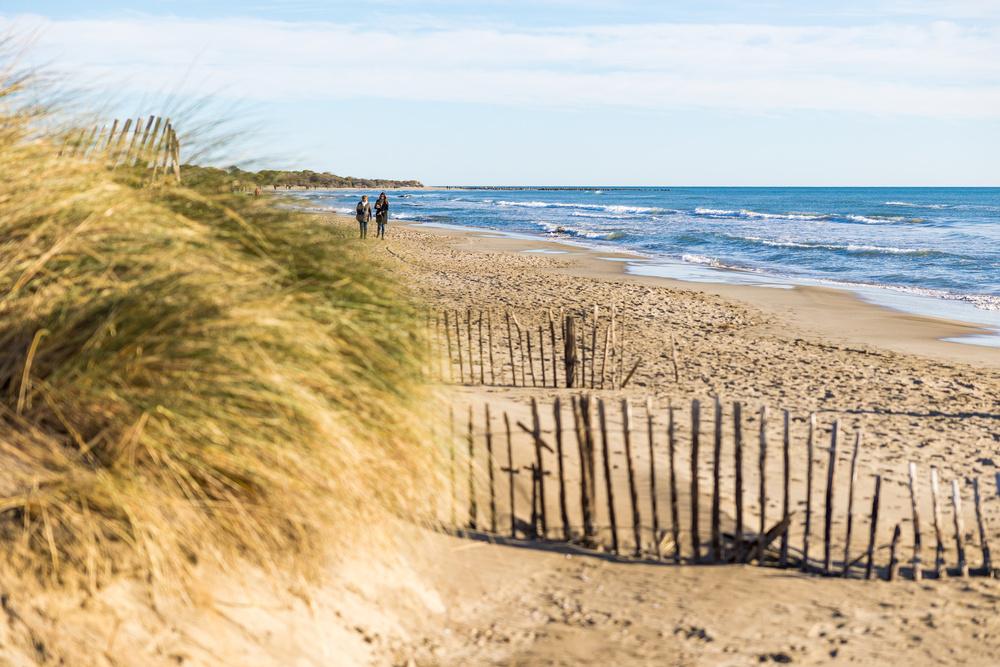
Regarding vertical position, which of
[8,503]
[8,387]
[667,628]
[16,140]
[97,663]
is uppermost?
[16,140]

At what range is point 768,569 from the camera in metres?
4.68

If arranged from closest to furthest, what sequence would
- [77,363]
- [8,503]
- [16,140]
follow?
1. [8,503]
2. [77,363]
3. [16,140]

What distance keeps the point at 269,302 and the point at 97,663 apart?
1469 millimetres

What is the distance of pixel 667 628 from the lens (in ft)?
13.2

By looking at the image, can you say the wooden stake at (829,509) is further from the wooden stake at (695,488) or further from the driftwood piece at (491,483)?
the driftwood piece at (491,483)

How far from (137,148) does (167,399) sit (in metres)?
2.13

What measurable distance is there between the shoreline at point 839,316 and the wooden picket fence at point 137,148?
36.4 feet

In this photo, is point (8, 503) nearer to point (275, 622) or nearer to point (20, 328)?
point (20, 328)

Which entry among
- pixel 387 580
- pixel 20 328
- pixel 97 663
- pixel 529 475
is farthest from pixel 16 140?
pixel 529 475

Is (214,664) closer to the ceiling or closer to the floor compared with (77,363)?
closer to the floor

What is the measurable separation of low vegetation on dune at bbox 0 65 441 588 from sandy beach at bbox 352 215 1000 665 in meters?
1.04

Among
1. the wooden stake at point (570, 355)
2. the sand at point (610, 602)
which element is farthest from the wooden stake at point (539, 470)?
the wooden stake at point (570, 355)

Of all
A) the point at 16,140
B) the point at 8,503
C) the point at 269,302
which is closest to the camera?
the point at 8,503

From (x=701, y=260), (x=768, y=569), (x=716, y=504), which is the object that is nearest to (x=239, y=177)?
(x=716, y=504)
